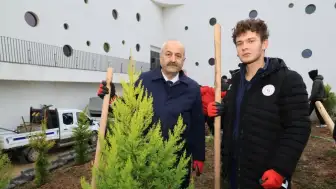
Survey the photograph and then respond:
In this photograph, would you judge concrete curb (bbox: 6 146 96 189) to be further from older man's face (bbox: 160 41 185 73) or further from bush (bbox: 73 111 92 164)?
older man's face (bbox: 160 41 185 73)

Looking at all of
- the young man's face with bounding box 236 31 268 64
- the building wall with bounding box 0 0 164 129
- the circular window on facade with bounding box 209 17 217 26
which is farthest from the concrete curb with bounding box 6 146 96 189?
the circular window on facade with bounding box 209 17 217 26

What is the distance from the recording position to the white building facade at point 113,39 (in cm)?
1091

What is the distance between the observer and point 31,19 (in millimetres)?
11797

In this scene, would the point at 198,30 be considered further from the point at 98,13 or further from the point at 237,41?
the point at 237,41

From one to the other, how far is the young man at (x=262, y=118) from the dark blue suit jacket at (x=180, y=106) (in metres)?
0.46

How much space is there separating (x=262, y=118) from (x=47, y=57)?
12.0m

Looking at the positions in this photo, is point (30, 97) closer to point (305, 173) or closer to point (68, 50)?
point (68, 50)

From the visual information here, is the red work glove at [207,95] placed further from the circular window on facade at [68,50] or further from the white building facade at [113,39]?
the circular window on facade at [68,50]

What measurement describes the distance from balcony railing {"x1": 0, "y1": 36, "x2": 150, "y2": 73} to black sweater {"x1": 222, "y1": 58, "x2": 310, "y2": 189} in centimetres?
1063

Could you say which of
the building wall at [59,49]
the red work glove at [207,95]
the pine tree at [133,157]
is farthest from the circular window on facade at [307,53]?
the pine tree at [133,157]

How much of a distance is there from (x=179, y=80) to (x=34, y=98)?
1108 centimetres

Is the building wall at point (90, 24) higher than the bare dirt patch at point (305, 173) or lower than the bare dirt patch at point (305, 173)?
higher

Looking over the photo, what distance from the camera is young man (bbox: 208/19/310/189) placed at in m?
1.87

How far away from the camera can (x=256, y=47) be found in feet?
6.91
